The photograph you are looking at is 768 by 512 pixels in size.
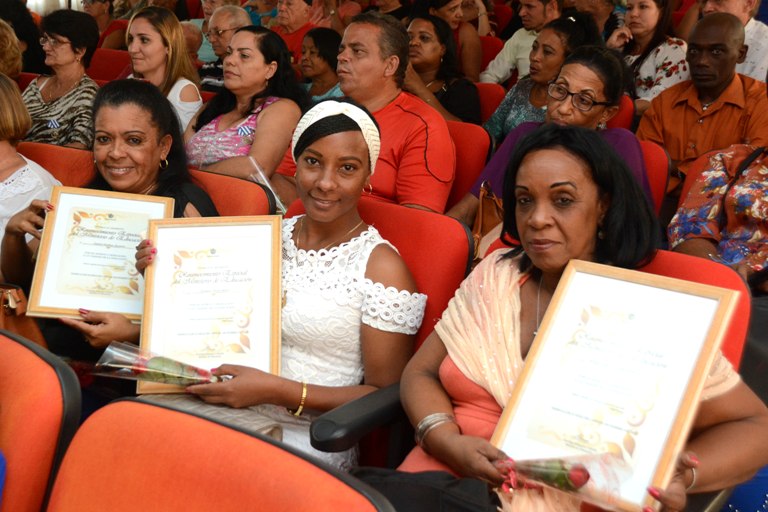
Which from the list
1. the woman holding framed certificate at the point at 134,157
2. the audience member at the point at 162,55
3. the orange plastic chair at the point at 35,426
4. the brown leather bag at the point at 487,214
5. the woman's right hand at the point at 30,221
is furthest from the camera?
the audience member at the point at 162,55

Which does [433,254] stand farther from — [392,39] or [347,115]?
[392,39]

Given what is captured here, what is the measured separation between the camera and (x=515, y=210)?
202 cm

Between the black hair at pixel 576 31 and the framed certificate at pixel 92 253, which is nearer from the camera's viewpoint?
the framed certificate at pixel 92 253

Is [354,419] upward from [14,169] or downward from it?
downward

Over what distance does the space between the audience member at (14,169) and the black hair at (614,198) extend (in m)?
1.75

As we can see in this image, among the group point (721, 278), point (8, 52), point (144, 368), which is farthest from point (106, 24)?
point (721, 278)

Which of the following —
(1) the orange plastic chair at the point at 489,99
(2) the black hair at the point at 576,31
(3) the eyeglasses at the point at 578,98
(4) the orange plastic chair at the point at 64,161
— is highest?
A: (2) the black hair at the point at 576,31

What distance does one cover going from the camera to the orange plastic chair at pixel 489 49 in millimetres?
5832

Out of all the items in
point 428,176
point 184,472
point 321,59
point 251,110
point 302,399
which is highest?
point 321,59

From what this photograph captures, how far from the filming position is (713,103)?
364 cm

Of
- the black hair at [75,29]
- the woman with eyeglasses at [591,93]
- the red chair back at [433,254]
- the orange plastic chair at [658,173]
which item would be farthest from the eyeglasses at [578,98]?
the black hair at [75,29]

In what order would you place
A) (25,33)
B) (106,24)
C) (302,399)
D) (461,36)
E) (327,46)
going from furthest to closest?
(106,24) → (25,33) → (461,36) → (327,46) → (302,399)

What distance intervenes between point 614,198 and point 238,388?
95 centimetres

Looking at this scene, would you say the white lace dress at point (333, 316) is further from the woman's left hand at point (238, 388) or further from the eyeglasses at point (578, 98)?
the eyeglasses at point (578, 98)
